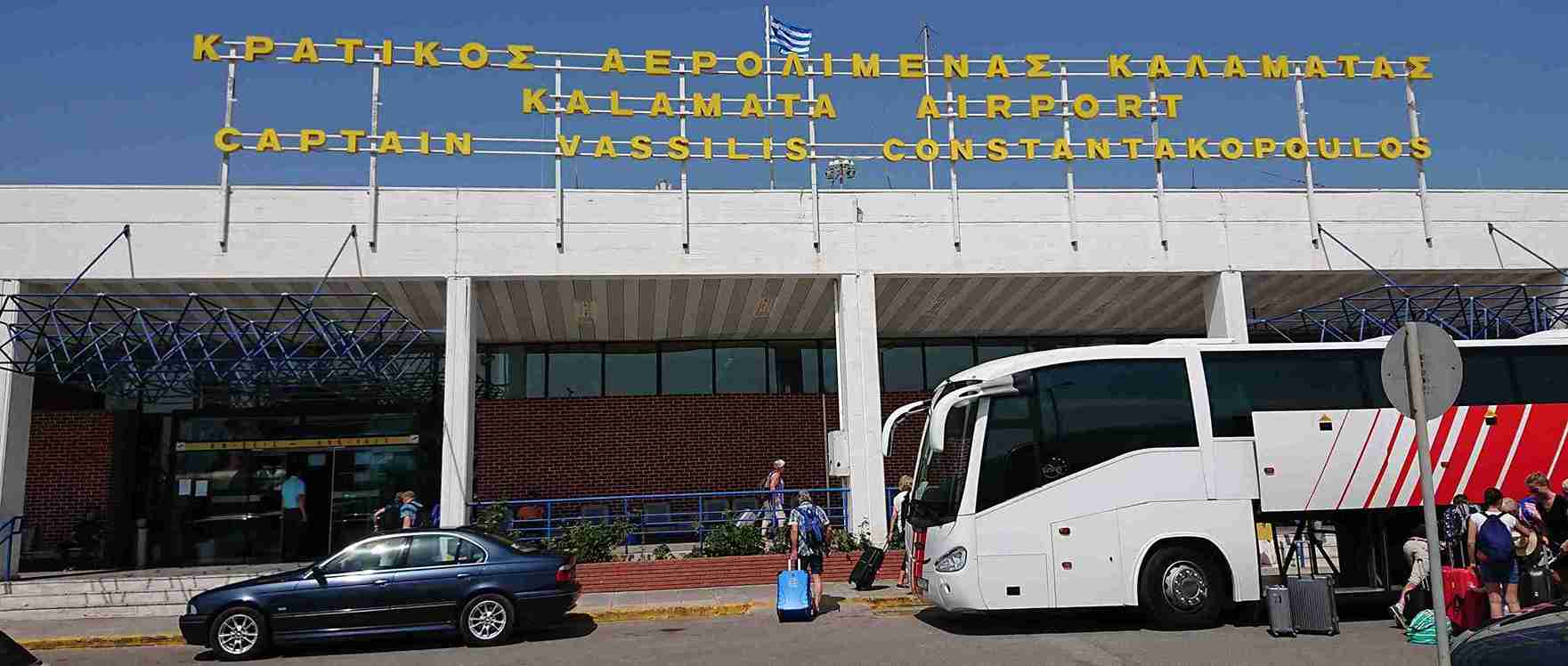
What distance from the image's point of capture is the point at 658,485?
23.3 meters

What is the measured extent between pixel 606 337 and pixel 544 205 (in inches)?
244

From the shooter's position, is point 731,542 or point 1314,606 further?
point 731,542

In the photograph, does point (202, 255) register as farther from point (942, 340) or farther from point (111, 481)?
point (942, 340)

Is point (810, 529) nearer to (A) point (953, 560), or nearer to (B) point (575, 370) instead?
(A) point (953, 560)

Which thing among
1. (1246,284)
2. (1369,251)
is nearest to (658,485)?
(1246,284)

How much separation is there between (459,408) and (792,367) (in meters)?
9.13

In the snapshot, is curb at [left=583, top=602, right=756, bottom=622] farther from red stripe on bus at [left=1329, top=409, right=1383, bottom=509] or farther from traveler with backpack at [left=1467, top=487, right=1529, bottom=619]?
traveler with backpack at [left=1467, top=487, right=1529, bottom=619]

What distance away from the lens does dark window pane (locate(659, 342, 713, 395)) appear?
23.9 meters

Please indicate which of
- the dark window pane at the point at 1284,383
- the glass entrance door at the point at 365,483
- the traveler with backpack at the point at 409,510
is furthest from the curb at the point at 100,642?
the dark window pane at the point at 1284,383

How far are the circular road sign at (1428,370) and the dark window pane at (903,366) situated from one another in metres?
17.1

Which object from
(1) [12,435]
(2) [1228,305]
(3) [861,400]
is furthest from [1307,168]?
(1) [12,435]

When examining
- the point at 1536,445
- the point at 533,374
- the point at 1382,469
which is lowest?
the point at 1382,469

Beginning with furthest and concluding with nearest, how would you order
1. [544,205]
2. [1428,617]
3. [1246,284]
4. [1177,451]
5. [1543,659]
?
[1246,284]
[544,205]
[1177,451]
[1428,617]
[1543,659]

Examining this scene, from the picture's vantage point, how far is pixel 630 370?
78.5ft
